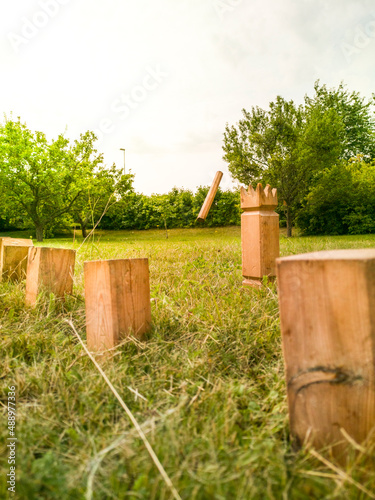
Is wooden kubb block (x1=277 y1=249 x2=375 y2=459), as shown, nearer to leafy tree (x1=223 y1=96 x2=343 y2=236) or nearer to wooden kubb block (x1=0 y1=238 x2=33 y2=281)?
wooden kubb block (x1=0 y1=238 x2=33 y2=281)

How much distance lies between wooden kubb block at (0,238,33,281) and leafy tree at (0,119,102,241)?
49.1ft

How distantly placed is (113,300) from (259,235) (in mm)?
1537

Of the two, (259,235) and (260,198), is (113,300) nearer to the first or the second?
(259,235)

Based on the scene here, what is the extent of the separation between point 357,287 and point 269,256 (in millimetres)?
2000

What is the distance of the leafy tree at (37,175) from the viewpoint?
54.6 ft

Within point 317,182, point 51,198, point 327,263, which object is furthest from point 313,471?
point 51,198

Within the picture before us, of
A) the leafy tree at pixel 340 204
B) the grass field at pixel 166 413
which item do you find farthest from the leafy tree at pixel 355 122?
the grass field at pixel 166 413

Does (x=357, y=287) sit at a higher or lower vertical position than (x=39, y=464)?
higher

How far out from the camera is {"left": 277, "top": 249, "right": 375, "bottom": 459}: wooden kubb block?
89 cm

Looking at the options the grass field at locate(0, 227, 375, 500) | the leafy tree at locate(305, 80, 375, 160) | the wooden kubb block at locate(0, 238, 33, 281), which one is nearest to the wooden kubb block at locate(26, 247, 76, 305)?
the grass field at locate(0, 227, 375, 500)

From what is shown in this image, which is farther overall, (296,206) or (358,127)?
(358,127)

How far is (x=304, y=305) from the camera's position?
37.5 inches

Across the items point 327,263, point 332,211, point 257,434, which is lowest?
point 257,434

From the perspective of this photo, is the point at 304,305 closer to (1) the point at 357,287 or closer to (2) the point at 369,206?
(1) the point at 357,287
